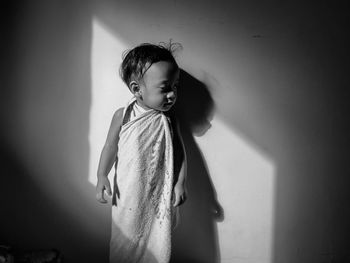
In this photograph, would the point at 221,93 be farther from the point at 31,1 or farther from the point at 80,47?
the point at 31,1

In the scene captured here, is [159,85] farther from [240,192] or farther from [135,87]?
[240,192]

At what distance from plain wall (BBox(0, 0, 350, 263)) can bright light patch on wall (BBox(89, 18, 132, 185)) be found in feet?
0.07

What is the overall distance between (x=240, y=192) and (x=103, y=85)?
72 cm

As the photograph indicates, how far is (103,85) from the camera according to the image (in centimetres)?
120

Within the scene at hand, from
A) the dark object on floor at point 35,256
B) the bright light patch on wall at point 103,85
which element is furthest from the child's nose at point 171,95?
the dark object on floor at point 35,256

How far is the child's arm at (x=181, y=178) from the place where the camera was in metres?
1.12

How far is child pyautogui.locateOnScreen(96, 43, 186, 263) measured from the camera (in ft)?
3.51

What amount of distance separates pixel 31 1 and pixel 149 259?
41.8 inches

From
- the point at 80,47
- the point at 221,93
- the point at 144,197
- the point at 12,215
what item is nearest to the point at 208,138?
the point at 221,93

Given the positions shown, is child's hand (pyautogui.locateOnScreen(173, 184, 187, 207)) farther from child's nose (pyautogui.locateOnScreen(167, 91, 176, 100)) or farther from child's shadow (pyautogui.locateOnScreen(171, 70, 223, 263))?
child's nose (pyautogui.locateOnScreen(167, 91, 176, 100))

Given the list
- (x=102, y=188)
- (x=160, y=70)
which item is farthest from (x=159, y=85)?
(x=102, y=188)

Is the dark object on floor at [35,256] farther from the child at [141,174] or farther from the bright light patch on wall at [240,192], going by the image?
the bright light patch on wall at [240,192]

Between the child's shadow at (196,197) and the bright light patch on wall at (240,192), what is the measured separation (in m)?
0.03

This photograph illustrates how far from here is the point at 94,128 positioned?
1.22m
